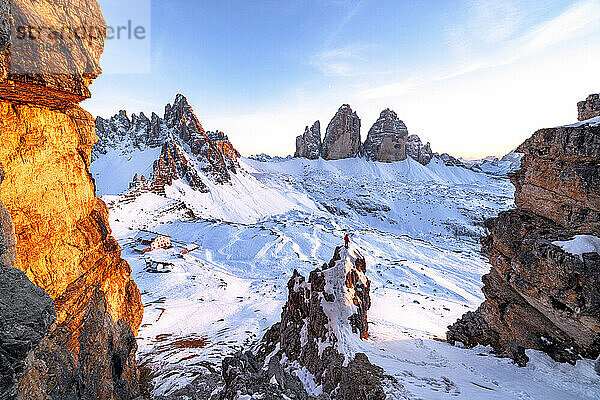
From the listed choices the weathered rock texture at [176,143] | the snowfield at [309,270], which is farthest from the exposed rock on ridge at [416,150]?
the weathered rock texture at [176,143]

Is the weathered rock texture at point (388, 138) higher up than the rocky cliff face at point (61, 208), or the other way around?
the weathered rock texture at point (388, 138)

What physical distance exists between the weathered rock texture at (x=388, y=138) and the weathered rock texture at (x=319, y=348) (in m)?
118

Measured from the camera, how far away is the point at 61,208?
8000 mm

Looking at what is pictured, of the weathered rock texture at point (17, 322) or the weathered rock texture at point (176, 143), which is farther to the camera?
the weathered rock texture at point (176, 143)

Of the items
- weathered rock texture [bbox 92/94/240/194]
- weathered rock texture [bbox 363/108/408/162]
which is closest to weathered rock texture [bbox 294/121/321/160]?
weathered rock texture [bbox 363/108/408/162]

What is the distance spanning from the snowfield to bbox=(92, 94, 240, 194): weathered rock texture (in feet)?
15.3

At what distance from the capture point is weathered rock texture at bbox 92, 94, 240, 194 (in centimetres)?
7031

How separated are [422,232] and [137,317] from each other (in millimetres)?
62951

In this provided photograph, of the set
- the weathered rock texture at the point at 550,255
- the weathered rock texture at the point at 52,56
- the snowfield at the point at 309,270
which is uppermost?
the weathered rock texture at the point at 52,56

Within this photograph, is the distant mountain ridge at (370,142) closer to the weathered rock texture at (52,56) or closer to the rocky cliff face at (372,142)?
the rocky cliff face at (372,142)

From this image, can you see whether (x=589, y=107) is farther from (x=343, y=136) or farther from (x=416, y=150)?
(x=416, y=150)

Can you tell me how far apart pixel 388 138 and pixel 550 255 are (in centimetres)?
12524

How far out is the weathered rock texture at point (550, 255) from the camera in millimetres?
8258

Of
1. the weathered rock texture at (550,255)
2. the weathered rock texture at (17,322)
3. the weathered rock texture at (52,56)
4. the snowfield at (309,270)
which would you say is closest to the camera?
the weathered rock texture at (17,322)
